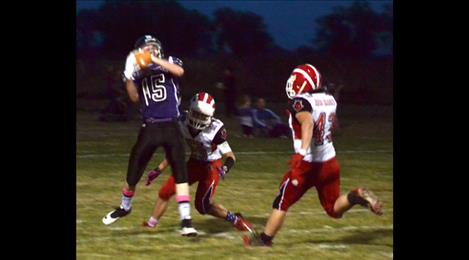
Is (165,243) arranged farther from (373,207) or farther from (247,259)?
(373,207)

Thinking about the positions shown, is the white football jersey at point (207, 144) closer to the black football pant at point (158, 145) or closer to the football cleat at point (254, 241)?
the black football pant at point (158, 145)

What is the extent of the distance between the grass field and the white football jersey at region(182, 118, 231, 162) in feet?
2.75

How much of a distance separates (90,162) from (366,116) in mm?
20721

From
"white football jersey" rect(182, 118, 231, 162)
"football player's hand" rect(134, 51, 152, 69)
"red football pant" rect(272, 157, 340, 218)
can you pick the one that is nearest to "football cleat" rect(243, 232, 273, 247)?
"red football pant" rect(272, 157, 340, 218)

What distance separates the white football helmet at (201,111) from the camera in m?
10.9

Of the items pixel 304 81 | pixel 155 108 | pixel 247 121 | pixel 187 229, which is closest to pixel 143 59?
pixel 155 108

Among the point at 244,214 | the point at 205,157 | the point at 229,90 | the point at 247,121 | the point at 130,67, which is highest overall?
the point at 130,67

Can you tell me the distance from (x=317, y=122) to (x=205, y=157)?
A: 1.57 metres

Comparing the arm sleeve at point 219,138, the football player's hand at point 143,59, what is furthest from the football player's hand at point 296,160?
the football player's hand at point 143,59

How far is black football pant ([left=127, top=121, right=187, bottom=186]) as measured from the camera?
10609 mm

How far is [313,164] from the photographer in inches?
395

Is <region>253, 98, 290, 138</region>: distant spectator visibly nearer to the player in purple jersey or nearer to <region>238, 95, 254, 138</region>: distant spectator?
<region>238, 95, 254, 138</region>: distant spectator

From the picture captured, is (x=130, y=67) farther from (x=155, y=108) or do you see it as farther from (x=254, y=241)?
(x=254, y=241)
